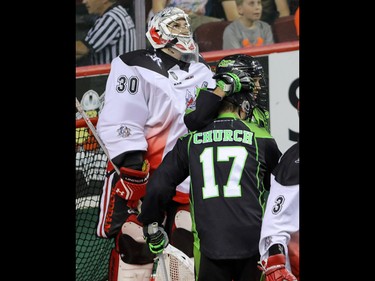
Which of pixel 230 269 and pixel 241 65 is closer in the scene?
pixel 230 269

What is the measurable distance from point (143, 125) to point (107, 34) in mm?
2049

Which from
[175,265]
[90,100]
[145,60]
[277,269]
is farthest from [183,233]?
[90,100]

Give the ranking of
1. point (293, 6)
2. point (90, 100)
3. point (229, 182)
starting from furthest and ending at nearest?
point (293, 6), point (90, 100), point (229, 182)

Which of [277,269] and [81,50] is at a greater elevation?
[81,50]

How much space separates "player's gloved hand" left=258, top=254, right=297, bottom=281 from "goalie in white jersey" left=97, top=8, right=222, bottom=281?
1.37 metres

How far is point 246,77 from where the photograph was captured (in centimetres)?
505

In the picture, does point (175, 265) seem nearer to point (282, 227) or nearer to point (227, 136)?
point (227, 136)

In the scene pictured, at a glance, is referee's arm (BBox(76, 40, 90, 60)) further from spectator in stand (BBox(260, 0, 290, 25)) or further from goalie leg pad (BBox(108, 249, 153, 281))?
goalie leg pad (BBox(108, 249, 153, 281))

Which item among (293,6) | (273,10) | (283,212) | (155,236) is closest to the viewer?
(283,212)

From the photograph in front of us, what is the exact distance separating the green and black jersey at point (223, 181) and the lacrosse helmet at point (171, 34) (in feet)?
3.02

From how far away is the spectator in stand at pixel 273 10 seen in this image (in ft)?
24.2

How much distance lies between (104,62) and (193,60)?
183 centimetres

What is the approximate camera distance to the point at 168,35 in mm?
5797
